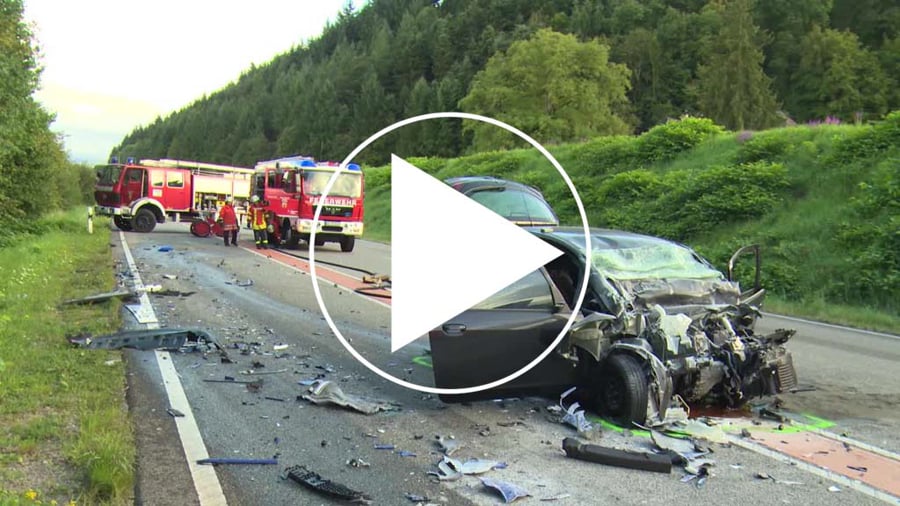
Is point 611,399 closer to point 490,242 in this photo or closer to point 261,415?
point 490,242

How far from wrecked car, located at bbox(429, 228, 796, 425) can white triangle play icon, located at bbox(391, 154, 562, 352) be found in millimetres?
140

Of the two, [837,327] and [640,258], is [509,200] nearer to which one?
[640,258]

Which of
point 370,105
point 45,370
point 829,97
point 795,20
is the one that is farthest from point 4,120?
point 370,105

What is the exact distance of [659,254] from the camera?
21.0 feet

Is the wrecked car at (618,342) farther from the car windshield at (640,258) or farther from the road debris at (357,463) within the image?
the road debris at (357,463)

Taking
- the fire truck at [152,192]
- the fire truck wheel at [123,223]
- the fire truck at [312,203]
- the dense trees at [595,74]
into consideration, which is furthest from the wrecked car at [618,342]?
the dense trees at [595,74]

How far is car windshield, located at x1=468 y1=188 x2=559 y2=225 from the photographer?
11.2m

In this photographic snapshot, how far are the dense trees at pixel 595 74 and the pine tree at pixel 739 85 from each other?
14cm

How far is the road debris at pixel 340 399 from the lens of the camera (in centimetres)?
594

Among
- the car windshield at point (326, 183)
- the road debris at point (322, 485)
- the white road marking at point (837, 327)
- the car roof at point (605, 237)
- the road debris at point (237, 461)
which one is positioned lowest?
the road debris at point (237, 461)

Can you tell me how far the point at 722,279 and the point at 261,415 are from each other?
4.21 m

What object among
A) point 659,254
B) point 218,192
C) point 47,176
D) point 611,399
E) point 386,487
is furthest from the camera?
point 218,192

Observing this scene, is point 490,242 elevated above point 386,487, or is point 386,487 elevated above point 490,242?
point 490,242

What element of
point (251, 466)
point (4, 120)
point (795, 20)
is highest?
point (795, 20)
